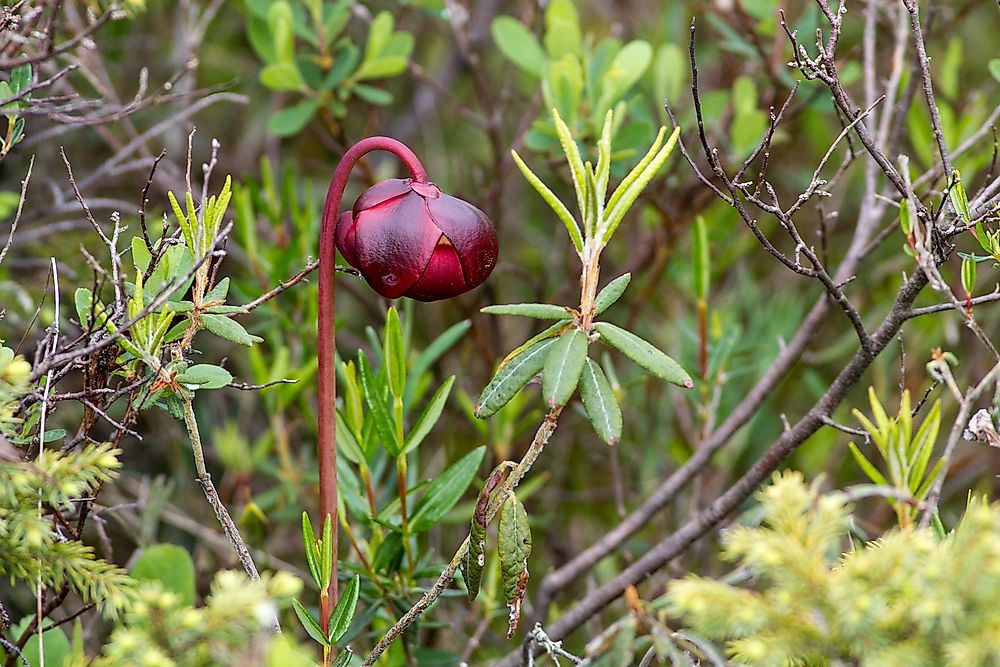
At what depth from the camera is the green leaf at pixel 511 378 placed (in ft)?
3.50

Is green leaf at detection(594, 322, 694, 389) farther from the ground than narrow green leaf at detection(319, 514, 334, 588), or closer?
farther from the ground

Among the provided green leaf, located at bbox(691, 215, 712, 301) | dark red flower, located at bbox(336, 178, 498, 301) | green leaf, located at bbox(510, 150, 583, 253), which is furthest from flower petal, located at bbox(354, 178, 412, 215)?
green leaf, located at bbox(691, 215, 712, 301)

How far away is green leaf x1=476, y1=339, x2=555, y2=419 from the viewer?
3.50 feet

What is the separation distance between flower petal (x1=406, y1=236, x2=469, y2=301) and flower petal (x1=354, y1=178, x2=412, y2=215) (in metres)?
0.08

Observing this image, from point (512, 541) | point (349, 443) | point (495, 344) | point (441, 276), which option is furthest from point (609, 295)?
point (495, 344)

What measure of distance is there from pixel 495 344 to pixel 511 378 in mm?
1249

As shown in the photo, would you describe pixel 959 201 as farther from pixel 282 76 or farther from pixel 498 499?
pixel 282 76

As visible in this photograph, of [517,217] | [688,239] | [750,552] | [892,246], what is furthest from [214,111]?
[750,552]

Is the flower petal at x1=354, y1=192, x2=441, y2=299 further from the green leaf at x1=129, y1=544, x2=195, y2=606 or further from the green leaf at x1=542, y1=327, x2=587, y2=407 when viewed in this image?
the green leaf at x1=129, y1=544, x2=195, y2=606

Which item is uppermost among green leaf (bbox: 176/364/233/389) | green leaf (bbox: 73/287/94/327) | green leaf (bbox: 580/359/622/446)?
green leaf (bbox: 580/359/622/446)

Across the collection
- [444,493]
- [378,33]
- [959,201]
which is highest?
[959,201]

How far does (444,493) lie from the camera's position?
1.38m

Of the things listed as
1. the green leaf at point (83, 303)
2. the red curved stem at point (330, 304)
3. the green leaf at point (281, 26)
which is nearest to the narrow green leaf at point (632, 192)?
the red curved stem at point (330, 304)

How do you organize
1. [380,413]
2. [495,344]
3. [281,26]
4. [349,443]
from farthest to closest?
1. [495,344]
2. [281,26]
3. [349,443]
4. [380,413]
